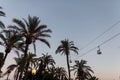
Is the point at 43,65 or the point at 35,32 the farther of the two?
the point at 43,65

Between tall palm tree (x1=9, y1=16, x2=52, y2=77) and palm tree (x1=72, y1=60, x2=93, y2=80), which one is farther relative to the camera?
palm tree (x1=72, y1=60, x2=93, y2=80)

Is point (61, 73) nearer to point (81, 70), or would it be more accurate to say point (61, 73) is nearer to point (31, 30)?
point (81, 70)

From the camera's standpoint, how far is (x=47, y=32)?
3625 centimetres

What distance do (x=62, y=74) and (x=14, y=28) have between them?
40161 millimetres

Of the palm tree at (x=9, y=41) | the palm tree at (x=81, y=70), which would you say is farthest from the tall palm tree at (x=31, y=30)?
the palm tree at (x=81, y=70)

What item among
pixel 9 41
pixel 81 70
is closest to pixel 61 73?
pixel 81 70

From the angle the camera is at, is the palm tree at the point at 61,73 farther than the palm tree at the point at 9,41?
Yes

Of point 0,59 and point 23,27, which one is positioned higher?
point 23,27

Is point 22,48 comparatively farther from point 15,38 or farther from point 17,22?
point 17,22

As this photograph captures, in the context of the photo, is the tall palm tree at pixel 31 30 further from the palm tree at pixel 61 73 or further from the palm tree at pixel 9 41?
the palm tree at pixel 61 73

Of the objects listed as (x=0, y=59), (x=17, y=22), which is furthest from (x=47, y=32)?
(x=0, y=59)

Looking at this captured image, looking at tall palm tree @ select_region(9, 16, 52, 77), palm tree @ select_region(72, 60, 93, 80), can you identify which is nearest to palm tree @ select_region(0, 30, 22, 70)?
tall palm tree @ select_region(9, 16, 52, 77)

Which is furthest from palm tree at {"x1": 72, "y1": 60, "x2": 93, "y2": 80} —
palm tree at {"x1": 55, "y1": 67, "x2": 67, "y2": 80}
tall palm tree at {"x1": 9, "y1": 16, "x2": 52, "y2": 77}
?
tall palm tree at {"x1": 9, "y1": 16, "x2": 52, "y2": 77}

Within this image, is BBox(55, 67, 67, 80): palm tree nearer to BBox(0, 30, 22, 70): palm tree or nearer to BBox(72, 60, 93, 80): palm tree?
BBox(72, 60, 93, 80): palm tree
